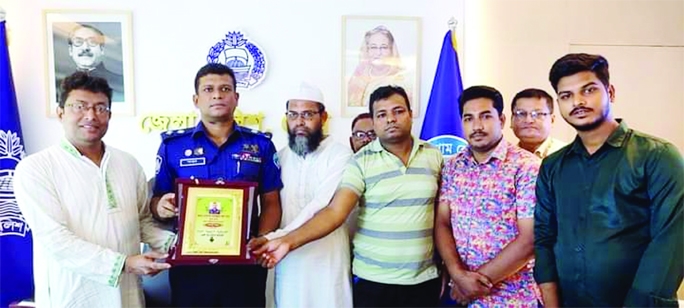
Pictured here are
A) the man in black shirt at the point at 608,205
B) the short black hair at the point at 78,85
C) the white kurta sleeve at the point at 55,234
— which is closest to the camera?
the man in black shirt at the point at 608,205

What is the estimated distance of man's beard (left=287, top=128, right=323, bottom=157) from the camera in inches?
90.0

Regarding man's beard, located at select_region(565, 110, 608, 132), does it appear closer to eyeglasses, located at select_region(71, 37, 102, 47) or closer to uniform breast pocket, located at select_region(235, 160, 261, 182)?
uniform breast pocket, located at select_region(235, 160, 261, 182)

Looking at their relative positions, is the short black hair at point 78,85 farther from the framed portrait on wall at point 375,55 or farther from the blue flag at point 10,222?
the framed portrait on wall at point 375,55

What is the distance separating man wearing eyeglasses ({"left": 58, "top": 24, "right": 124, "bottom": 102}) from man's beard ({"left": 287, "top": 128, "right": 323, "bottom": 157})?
59.5 inches

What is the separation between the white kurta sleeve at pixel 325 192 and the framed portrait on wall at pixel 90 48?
1613 millimetres

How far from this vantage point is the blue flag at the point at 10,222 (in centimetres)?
275

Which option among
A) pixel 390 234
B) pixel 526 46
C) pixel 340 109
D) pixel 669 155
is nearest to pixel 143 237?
pixel 390 234

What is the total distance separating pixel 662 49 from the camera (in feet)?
11.3

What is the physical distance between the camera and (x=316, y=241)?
2250 millimetres

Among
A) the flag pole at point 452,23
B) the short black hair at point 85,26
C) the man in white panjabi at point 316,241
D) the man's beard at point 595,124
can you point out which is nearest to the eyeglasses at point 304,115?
the man in white panjabi at point 316,241

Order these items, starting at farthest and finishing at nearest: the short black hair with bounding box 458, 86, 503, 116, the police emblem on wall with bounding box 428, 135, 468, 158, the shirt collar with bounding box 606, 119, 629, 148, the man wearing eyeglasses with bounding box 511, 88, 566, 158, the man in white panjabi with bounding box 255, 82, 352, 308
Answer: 1. the police emblem on wall with bounding box 428, 135, 468, 158
2. the man wearing eyeglasses with bounding box 511, 88, 566, 158
3. the man in white panjabi with bounding box 255, 82, 352, 308
4. the short black hair with bounding box 458, 86, 503, 116
5. the shirt collar with bounding box 606, 119, 629, 148

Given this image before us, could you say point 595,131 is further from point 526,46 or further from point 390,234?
point 526,46

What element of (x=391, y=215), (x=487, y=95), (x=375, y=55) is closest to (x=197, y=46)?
(x=375, y=55)

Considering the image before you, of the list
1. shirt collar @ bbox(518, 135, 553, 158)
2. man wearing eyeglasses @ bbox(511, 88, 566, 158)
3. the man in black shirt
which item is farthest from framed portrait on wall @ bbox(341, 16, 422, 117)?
the man in black shirt
